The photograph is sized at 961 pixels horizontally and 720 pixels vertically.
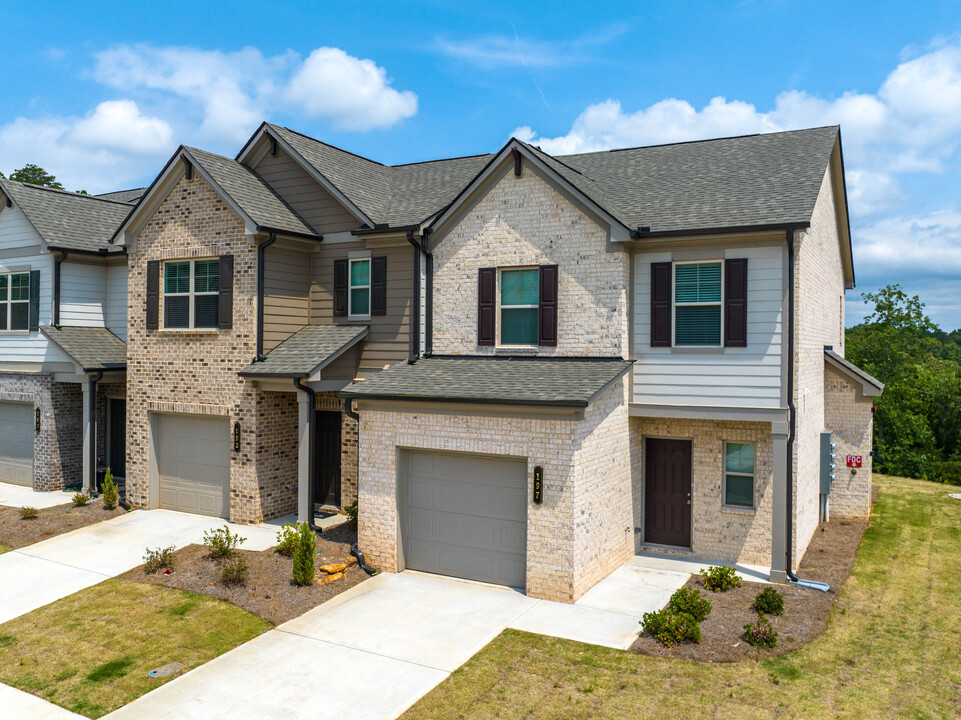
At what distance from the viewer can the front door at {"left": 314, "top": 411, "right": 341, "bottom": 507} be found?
1795 centimetres

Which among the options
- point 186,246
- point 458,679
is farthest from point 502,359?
point 186,246

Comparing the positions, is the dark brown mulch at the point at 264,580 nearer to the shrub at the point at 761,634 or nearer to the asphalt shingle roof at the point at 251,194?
the shrub at the point at 761,634

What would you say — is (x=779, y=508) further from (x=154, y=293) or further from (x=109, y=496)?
(x=109, y=496)

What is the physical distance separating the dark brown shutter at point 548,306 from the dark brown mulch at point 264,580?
5944 mm

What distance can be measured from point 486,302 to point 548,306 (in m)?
1.43

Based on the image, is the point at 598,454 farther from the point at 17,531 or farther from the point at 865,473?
the point at 17,531

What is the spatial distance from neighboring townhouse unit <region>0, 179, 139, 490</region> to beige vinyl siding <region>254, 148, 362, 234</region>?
5625mm

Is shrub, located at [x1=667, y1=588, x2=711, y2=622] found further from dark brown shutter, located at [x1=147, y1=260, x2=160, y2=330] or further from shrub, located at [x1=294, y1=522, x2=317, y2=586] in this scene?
dark brown shutter, located at [x1=147, y1=260, x2=160, y2=330]

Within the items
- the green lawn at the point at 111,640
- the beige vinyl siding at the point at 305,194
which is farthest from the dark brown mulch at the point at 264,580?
the beige vinyl siding at the point at 305,194

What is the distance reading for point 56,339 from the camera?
63.7 feet

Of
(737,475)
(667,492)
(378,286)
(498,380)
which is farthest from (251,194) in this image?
(737,475)

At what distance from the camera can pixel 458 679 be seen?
30.2 feet

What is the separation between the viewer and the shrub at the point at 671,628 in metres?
10.3

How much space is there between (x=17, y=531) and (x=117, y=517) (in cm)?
204
